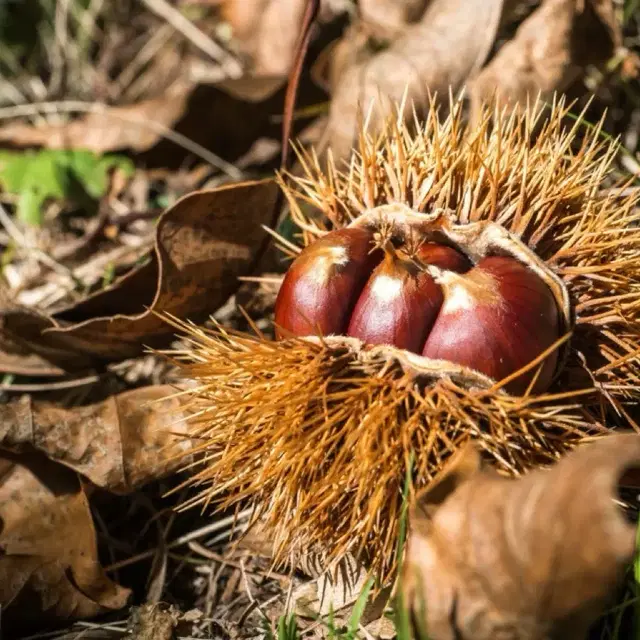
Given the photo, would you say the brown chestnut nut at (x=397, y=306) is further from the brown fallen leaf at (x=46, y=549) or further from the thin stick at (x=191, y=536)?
the brown fallen leaf at (x=46, y=549)

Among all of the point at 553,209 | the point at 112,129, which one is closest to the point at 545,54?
the point at 553,209

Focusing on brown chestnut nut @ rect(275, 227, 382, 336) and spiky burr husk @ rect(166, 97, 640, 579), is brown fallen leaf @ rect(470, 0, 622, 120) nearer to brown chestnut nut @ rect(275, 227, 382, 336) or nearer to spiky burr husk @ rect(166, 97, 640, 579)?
spiky burr husk @ rect(166, 97, 640, 579)

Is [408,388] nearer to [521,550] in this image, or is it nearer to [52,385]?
[521,550]

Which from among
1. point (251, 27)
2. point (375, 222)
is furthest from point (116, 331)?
point (251, 27)

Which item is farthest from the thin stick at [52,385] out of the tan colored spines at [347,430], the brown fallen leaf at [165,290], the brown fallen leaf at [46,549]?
the tan colored spines at [347,430]

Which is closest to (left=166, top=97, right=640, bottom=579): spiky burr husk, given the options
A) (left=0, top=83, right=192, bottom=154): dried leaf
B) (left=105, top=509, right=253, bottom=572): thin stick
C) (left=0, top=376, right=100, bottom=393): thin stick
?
(left=105, top=509, right=253, bottom=572): thin stick
